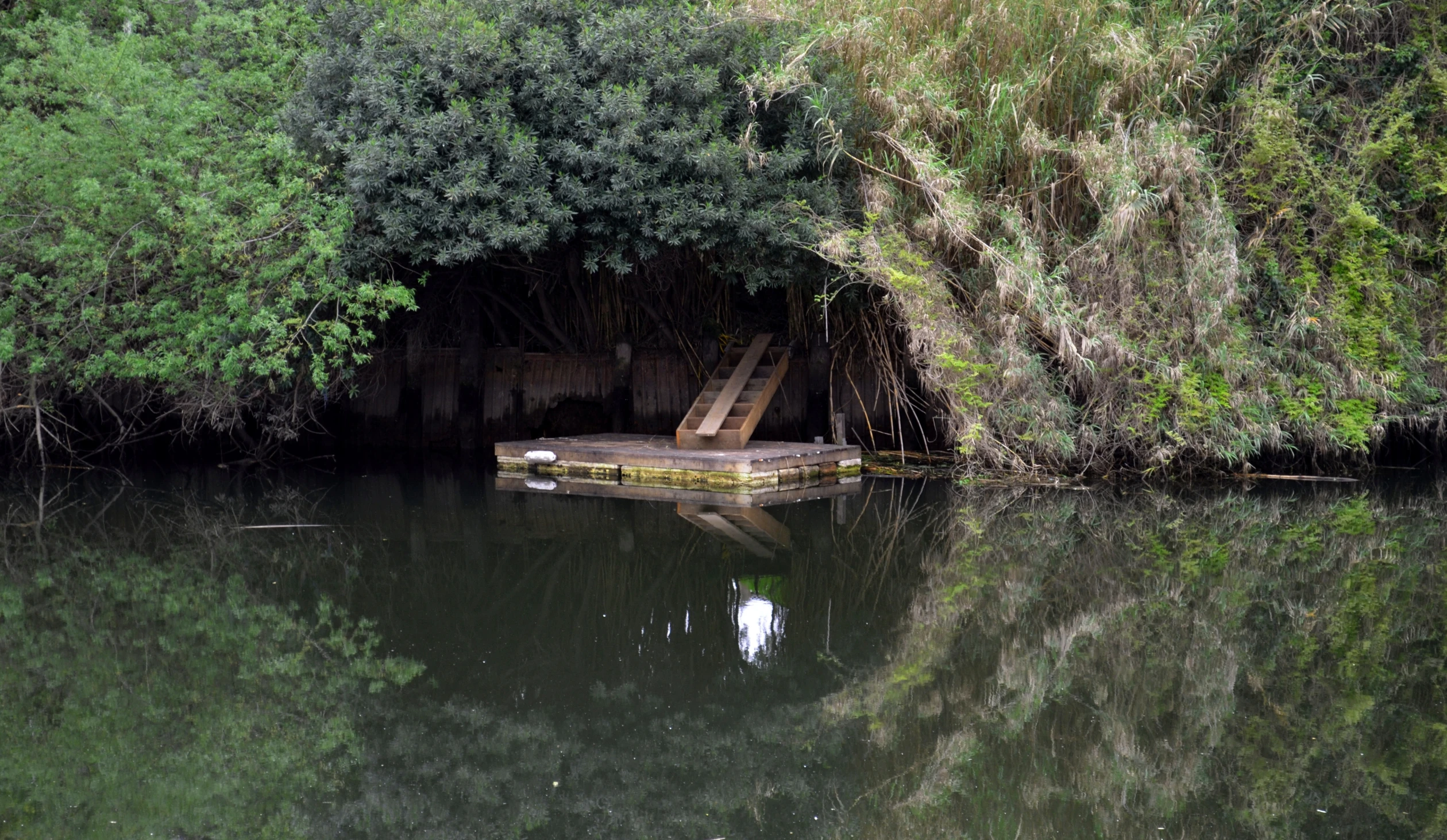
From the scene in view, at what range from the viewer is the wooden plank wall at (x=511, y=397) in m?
13.0

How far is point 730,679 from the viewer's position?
5.03 metres

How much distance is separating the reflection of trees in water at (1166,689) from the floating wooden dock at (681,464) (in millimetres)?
2547

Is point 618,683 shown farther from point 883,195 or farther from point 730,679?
point 883,195

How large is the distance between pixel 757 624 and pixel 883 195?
219 inches

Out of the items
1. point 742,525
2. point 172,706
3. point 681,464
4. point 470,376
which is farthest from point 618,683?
point 470,376

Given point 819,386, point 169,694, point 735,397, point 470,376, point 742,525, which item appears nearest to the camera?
point 169,694

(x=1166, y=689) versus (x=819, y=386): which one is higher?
(x=819, y=386)

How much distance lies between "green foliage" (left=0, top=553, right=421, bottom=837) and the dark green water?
0.7 inches

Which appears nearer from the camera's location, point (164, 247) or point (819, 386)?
Answer: point (164, 247)

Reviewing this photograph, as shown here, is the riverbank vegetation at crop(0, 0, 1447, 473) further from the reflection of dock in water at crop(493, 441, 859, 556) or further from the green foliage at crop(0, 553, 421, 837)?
the green foliage at crop(0, 553, 421, 837)

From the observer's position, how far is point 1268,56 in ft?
36.2

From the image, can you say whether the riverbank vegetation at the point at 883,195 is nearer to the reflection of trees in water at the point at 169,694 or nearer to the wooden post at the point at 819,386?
the wooden post at the point at 819,386

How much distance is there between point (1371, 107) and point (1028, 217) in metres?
3.49

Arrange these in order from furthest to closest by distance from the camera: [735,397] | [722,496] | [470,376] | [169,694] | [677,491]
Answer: [470,376] < [735,397] < [677,491] < [722,496] < [169,694]
